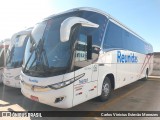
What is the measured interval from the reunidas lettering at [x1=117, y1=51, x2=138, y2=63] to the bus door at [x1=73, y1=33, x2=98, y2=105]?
8.13ft

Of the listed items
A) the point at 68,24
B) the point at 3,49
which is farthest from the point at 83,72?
the point at 3,49

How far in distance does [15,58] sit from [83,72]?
14.6 feet

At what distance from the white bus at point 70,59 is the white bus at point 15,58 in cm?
238

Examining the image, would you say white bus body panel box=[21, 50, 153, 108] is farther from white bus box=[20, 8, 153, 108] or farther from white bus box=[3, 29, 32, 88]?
white bus box=[3, 29, 32, 88]

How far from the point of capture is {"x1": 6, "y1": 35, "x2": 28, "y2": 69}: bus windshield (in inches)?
344

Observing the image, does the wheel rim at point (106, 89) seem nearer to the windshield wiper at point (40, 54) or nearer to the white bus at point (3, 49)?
the windshield wiper at point (40, 54)

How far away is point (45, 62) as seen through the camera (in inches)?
219

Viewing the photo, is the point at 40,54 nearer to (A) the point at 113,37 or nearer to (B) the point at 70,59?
(B) the point at 70,59

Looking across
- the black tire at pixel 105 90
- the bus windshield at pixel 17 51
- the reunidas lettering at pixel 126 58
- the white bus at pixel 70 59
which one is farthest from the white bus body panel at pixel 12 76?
the reunidas lettering at pixel 126 58

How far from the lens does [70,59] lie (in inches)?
209

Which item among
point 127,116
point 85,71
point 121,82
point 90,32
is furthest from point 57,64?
point 121,82

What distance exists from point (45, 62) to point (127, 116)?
2.93 m

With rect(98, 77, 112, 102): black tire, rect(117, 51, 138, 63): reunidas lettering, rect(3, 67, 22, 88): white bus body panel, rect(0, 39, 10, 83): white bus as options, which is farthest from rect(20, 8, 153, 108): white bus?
rect(0, 39, 10, 83): white bus

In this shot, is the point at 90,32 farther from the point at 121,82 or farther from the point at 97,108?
the point at 121,82
